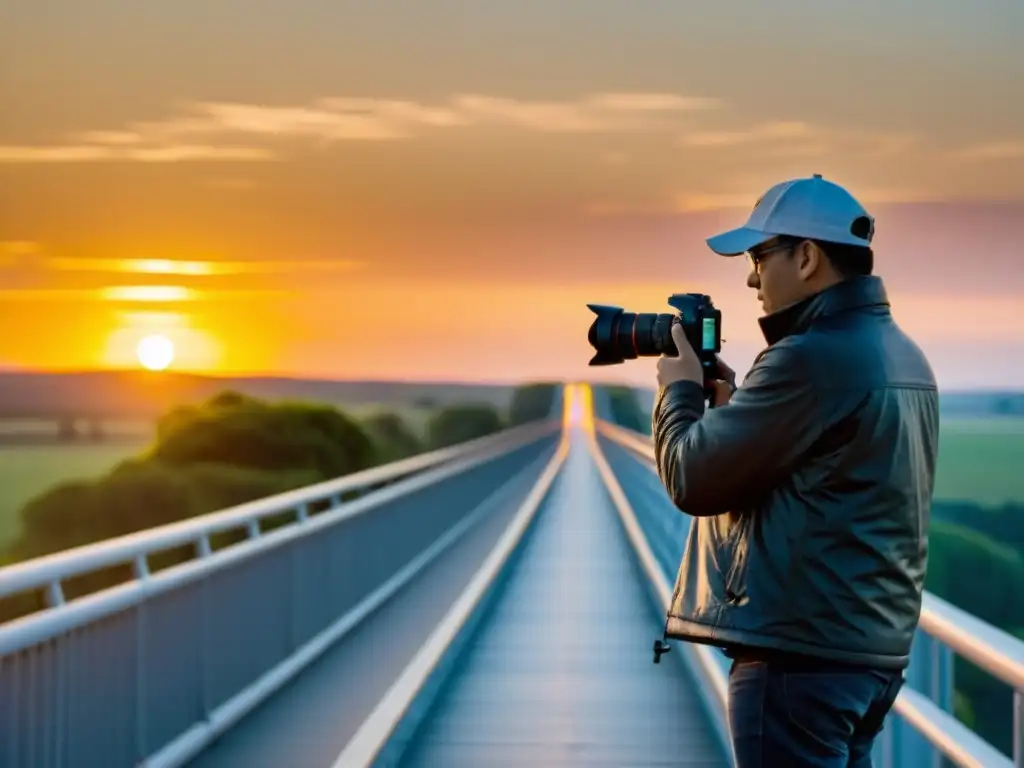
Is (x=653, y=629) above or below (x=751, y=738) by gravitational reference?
below

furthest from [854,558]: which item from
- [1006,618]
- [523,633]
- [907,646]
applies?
[1006,618]

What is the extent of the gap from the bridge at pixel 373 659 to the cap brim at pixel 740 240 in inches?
44.0

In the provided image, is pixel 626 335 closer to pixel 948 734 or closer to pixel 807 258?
pixel 807 258

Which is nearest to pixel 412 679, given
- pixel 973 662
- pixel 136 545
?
pixel 136 545

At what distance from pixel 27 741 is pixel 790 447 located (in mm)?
3968

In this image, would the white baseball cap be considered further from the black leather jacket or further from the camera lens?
the camera lens

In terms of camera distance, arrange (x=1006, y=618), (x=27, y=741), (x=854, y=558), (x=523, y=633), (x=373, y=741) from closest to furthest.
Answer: (x=854, y=558) < (x=27, y=741) < (x=373, y=741) < (x=523, y=633) < (x=1006, y=618)

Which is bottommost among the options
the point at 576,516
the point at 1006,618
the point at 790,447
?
the point at 1006,618

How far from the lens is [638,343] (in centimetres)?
459

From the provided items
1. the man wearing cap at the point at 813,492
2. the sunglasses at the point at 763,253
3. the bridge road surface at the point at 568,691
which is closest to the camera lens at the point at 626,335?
the sunglasses at the point at 763,253

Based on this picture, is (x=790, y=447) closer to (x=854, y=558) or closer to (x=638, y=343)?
(x=854, y=558)

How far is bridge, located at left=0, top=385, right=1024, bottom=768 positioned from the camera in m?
6.67

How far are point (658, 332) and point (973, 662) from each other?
3.86 ft

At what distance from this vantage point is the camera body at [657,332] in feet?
14.2
